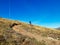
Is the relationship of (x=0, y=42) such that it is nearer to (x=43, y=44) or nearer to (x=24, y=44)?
(x=24, y=44)

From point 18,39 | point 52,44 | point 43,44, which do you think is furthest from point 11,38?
point 52,44

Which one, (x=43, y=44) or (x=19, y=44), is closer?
(x=19, y=44)

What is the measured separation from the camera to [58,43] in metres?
20.9

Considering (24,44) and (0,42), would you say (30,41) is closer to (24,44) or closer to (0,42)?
(24,44)

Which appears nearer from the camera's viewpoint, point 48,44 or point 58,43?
point 48,44

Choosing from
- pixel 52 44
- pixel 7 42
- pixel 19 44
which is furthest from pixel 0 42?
pixel 52 44

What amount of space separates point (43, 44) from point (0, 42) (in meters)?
5.28

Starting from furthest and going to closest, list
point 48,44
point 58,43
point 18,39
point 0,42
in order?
point 58,43 → point 48,44 → point 18,39 → point 0,42

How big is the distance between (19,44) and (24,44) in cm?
64

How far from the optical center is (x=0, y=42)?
16.6 meters

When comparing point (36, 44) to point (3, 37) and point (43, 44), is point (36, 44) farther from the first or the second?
point (3, 37)

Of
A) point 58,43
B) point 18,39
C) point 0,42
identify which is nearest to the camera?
point 0,42

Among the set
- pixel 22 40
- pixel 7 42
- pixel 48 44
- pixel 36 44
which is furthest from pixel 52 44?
pixel 7 42

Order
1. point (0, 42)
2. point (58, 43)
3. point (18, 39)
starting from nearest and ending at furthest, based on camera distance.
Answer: point (0, 42) < point (18, 39) < point (58, 43)
